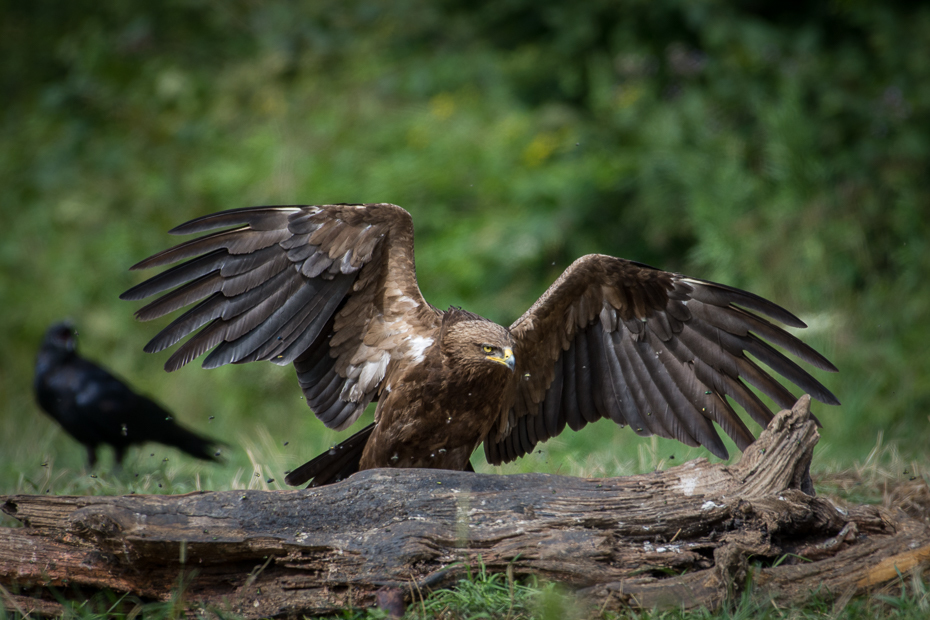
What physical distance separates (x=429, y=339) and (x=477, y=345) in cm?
46

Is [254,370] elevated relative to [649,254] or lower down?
lower down

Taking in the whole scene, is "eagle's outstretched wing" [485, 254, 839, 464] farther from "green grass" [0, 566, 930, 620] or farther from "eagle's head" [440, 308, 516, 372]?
"green grass" [0, 566, 930, 620]

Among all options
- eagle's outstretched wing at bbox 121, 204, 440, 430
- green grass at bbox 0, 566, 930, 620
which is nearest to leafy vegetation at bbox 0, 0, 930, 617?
eagle's outstretched wing at bbox 121, 204, 440, 430

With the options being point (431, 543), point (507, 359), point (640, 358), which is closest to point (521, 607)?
point (431, 543)

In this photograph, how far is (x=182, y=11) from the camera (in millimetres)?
12273

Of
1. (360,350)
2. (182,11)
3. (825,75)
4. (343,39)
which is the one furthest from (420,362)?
(182,11)

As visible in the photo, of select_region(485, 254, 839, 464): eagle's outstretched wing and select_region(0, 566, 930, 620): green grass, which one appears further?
select_region(485, 254, 839, 464): eagle's outstretched wing

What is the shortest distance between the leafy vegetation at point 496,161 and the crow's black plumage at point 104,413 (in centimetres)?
26

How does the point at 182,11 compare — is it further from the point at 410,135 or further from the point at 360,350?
the point at 360,350

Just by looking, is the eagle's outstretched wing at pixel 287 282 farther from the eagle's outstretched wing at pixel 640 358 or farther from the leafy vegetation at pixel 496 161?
the leafy vegetation at pixel 496 161

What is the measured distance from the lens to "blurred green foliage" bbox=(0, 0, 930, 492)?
309 inches

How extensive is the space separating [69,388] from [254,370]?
9.24 ft

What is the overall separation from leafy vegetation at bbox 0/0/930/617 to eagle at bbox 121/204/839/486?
3.36 feet

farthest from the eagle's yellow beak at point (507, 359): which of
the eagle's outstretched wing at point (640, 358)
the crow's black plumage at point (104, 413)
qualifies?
the crow's black plumage at point (104, 413)
